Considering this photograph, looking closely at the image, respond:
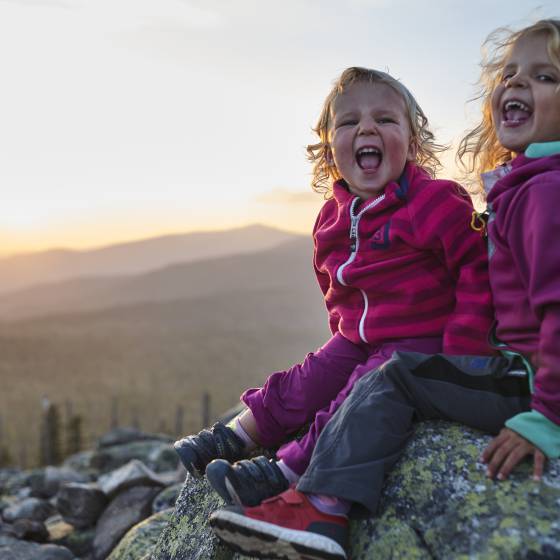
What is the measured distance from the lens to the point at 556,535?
2.08 m

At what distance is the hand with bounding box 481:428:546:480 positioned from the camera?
225cm

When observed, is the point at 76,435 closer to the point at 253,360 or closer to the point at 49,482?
the point at 49,482

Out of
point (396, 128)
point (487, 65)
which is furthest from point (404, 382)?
point (487, 65)

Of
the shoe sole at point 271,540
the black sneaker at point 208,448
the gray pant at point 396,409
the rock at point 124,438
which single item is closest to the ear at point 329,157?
the gray pant at point 396,409

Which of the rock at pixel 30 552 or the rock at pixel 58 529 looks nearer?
the rock at pixel 30 552

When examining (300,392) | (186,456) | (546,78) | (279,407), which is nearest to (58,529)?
(186,456)

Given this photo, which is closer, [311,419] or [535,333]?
[535,333]

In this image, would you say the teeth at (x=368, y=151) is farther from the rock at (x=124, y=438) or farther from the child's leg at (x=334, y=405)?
the rock at (x=124, y=438)

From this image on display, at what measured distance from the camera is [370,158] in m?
3.29

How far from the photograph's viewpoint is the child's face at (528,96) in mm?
2596

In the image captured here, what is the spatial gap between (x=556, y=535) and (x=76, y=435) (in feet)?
88.3

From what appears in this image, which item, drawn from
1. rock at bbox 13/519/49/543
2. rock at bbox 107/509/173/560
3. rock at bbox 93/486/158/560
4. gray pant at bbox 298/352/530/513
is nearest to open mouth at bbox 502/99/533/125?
gray pant at bbox 298/352/530/513

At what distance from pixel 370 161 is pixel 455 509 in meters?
1.75

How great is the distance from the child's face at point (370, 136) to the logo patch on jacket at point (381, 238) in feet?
0.83
